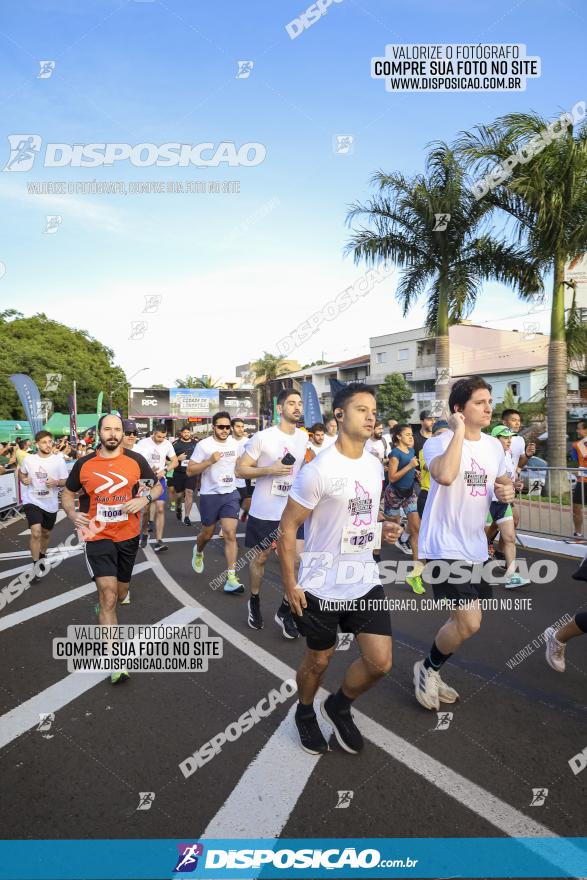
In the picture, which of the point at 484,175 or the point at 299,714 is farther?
the point at 484,175

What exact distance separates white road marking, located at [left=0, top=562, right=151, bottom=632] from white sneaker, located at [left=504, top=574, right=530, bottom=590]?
5.05 meters

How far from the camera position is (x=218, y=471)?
24.0 feet

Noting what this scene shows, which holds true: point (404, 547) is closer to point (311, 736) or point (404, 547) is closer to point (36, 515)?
point (36, 515)

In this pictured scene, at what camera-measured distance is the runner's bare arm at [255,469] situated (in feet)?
17.5

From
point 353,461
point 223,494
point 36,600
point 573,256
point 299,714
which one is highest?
point 573,256

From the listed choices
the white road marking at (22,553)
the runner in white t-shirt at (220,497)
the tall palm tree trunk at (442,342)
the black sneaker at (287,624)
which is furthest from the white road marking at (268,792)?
the tall palm tree trunk at (442,342)

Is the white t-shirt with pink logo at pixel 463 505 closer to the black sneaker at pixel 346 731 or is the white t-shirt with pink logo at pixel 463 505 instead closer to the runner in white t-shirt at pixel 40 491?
the black sneaker at pixel 346 731

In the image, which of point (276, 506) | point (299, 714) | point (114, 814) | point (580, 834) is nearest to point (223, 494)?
point (276, 506)

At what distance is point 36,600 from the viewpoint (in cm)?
666

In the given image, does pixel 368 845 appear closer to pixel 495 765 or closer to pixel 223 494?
pixel 495 765

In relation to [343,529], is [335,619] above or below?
below

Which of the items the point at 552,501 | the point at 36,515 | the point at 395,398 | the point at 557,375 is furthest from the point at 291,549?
the point at 395,398

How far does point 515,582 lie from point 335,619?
4466mm

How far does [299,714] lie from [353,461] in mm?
1540
